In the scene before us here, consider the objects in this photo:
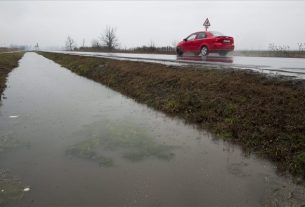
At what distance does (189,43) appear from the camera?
16578 mm

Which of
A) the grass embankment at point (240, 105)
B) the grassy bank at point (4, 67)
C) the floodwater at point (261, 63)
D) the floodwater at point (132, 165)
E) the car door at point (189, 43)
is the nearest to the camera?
the floodwater at point (132, 165)

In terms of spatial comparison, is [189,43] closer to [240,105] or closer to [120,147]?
[240,105]

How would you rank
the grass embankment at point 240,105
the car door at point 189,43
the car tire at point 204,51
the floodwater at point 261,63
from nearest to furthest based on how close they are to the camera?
the grass embankment at point 240,105 → the floodwater at point 261,63 → the car tire at point 204,51 → the car door at point 189,43

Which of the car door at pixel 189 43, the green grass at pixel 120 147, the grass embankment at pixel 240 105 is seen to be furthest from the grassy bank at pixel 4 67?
the car door at pixel 189 43

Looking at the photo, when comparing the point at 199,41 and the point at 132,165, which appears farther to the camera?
the point at 199,41

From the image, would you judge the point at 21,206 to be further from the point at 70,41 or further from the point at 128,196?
the point at 70,41

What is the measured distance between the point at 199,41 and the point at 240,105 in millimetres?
9972

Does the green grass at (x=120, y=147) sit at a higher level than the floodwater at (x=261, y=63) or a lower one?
lower

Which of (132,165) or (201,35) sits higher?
(201,35)

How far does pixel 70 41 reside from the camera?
106 meters

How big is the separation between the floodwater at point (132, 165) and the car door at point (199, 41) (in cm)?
892

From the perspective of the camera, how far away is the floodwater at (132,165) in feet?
11.8

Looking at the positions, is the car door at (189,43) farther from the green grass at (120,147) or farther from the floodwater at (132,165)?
the green grass at (120,147)

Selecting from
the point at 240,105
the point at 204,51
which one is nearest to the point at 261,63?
the point at 204,51
